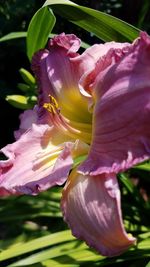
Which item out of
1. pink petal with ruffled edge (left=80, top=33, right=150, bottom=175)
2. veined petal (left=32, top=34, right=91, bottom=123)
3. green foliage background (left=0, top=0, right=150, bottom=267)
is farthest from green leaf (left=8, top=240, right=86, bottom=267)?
pink petal with ruffled edge (left=80, top=33, right=150, bottom=175)

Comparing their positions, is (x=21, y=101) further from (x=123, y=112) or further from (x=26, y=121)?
(x=123, y=112)

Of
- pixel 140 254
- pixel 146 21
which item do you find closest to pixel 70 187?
pixel 140 254

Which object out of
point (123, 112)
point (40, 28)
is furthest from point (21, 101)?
point (123, 112)

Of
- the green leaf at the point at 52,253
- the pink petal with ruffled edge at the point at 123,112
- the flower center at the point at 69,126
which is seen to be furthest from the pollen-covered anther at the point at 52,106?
the green leaf at the point at 52,253

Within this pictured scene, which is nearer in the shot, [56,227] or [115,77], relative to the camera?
[115,77]

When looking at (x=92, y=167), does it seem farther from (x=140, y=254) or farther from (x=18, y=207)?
(x=18, y=207)

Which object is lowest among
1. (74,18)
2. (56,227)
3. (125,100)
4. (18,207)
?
(56,227)

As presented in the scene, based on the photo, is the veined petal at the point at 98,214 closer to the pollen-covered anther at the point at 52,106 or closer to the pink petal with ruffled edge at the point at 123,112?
the pink petal with ruffled edge at the point at 123,112

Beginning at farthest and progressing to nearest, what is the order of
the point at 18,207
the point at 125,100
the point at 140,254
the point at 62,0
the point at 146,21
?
the point at 146,21, the point at 18,207, the point at 140,254, the point at 62,0, the point at 125,100
